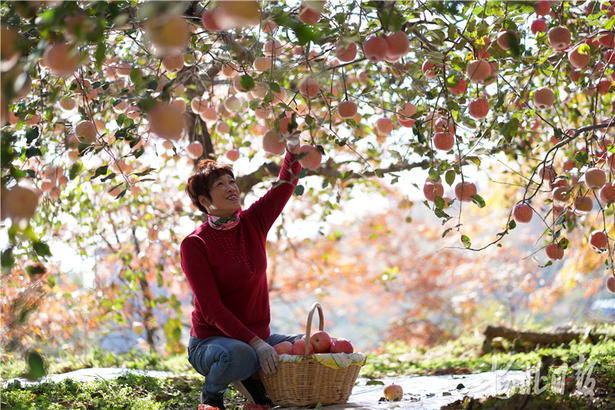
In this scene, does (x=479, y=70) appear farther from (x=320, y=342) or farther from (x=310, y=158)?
(x=320, y=342)

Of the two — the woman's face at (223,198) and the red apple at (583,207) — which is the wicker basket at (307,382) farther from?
the red apple at (583,207)

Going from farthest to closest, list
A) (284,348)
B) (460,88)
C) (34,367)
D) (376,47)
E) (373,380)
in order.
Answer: (373,380) < (284,348) < (460,88) < (376,47) < (34,367)

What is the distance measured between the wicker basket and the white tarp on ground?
0.06 meters

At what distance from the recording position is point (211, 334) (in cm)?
192

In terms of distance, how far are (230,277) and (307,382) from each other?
48 centimetres

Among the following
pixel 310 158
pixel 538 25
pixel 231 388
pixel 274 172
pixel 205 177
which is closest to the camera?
pixel 310 158

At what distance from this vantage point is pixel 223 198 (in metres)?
1.95

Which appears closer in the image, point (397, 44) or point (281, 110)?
point (397, 44)

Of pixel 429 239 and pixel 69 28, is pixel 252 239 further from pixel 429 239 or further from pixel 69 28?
pixel 429 239

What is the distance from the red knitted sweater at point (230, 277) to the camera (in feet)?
5.98

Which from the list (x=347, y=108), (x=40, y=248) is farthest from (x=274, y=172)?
(x=40, y=248)

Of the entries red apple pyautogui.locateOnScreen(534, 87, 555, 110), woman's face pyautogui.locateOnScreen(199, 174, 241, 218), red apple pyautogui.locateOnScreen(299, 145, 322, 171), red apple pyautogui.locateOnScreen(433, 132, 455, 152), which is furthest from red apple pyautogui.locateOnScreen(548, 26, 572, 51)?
woman's face pyautogui.locateOnScreen(199, 174, 241, 218)

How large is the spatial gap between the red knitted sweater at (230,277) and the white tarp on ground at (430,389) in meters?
0.44

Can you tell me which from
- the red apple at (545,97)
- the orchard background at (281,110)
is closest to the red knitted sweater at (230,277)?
the orchard background at (281,110)
